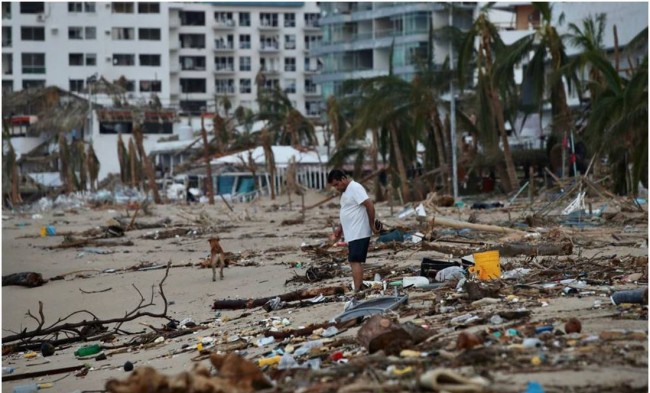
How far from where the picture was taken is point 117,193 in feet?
178

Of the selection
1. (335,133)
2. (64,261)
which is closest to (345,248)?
(64,261)

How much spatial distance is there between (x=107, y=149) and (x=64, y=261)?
183 feet

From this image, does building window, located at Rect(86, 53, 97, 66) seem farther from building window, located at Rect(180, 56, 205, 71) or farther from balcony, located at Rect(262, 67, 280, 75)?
balcony, located at Rect(262, 67, 280, 75)

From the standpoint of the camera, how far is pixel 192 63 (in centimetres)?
9712

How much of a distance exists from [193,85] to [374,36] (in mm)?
25741

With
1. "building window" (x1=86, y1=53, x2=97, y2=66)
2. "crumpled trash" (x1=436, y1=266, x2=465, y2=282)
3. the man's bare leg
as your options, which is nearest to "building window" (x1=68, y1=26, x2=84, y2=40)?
"building window" (x1=86, y1=53, x2=97, y2=66)

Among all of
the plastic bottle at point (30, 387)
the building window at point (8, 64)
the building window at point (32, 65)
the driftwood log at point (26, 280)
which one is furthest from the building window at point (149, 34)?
the plastic bottle at point (30, 387)

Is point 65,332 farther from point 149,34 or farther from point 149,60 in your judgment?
point 149,34

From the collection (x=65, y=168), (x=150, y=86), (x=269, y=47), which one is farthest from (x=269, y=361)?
(x=269, y=47)

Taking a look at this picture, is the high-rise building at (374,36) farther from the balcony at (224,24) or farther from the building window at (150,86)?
the balcony at (224,24)

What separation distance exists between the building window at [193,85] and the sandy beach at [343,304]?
240ft

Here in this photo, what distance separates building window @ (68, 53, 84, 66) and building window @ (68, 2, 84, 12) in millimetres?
3349

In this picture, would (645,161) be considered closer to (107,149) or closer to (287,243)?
(287,243)

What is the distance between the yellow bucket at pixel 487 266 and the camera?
35.3ft
